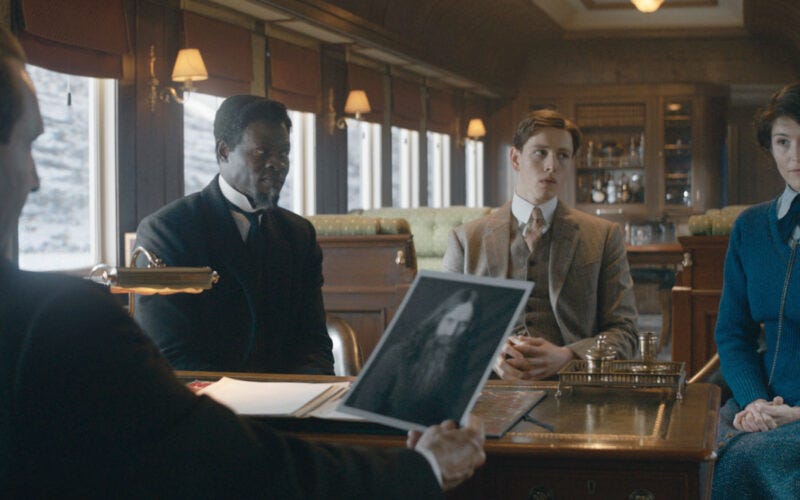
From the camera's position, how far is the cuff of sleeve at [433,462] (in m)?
1.42

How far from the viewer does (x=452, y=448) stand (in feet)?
4.80

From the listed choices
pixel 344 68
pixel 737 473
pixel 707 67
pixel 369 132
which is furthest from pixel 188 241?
pixel 707 67

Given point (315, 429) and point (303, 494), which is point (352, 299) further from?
point (303, 494)

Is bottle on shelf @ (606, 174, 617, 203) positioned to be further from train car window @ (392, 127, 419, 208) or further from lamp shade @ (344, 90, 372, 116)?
lamp shade @ (344, 90, 372, 116)

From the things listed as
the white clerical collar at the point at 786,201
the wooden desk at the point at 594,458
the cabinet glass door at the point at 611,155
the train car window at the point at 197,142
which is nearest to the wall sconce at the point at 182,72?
the train car window at the point at 197,142

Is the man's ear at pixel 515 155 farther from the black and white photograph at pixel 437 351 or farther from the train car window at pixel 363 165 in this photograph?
the train car window at pixel 363 165

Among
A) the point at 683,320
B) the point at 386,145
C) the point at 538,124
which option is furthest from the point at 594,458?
the point at 386,145

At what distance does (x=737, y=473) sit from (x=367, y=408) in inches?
47.1

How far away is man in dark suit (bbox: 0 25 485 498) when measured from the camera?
1086 mm

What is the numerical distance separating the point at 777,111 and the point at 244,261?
4.77 feet

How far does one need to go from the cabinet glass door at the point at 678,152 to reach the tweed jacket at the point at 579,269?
1054 cm

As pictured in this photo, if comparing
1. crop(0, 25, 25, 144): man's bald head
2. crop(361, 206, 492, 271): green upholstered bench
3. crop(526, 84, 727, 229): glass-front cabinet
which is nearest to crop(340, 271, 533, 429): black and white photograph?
crop(0, 25, 25, 144): man's bald head

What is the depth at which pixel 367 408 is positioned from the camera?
1.58m

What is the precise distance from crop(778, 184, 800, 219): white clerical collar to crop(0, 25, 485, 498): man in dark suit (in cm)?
185
